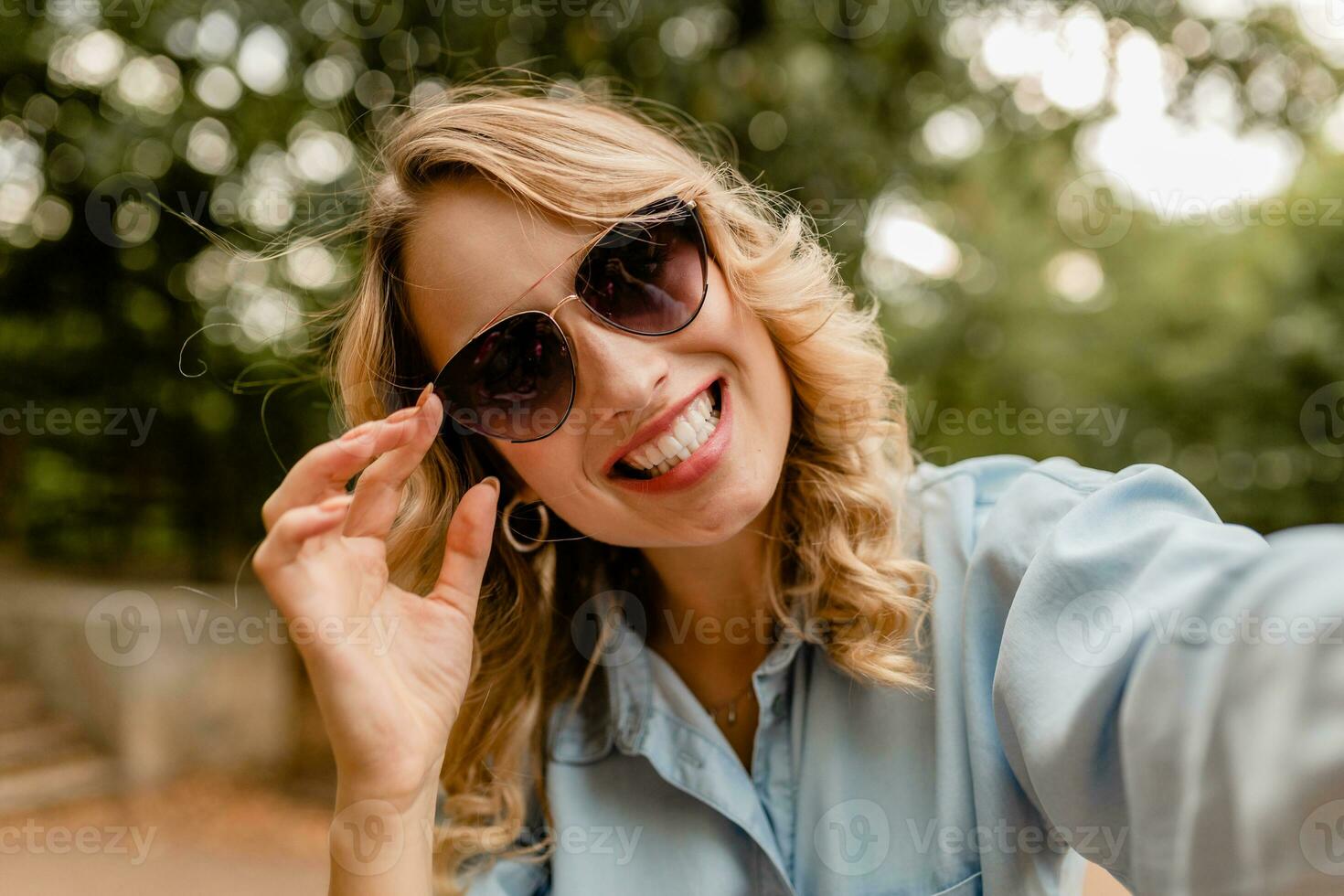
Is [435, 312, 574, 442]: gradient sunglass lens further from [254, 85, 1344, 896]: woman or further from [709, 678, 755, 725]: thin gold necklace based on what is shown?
[709, 678, 755, 725]: thin gold necklace

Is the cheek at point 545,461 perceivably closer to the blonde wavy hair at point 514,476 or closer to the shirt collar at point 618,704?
the blonde wavy hair at point 514,476

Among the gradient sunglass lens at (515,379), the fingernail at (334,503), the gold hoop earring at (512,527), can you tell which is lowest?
the fingernail at (334,503)

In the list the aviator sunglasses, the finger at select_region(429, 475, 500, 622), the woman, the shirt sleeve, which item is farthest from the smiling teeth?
the shirt sleeve

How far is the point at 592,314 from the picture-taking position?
1450mm

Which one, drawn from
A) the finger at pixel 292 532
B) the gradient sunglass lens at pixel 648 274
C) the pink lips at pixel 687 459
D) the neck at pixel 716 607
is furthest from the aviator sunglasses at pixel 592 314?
the neck at pixel 716 607

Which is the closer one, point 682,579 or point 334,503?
point 334,503

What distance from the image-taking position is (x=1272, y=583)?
2.63ft

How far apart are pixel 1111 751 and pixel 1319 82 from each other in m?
7.04

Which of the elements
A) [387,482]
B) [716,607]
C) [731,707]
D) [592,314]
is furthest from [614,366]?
[731,707]

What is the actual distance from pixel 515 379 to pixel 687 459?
0.31 metres

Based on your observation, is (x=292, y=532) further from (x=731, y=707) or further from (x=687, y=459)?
(x=731, y=707)

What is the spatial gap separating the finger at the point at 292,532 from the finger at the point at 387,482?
0.15 m

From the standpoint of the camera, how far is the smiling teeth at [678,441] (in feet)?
4.87

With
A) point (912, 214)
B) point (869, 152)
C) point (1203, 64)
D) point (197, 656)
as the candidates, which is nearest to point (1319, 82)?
point (1203, 64)
